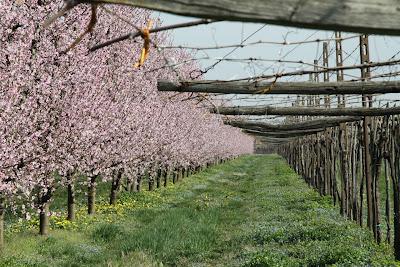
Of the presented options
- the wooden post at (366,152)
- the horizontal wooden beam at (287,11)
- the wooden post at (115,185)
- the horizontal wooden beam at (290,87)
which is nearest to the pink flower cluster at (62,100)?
the horizontal wooden beam at (290,87)

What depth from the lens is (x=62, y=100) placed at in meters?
13.6

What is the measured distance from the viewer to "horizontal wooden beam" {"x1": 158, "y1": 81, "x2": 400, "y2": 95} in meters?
7.47

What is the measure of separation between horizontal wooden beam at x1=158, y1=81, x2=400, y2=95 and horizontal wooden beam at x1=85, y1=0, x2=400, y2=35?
511 centimetres

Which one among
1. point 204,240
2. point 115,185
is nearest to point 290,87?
point 204,240

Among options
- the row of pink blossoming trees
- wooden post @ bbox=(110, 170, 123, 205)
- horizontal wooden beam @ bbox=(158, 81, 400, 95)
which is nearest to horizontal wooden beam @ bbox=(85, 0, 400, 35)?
the row of pink blossoming trees

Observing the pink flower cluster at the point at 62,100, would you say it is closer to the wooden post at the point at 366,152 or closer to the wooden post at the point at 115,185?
the wooden post at the point at 115,185

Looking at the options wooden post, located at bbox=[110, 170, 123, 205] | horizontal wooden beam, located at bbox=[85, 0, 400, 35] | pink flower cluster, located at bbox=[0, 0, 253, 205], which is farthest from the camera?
wooden post, located at bbox=[110, 170, 123, 205]

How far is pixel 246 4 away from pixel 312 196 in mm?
22344

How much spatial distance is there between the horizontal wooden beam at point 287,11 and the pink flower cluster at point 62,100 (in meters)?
3.86

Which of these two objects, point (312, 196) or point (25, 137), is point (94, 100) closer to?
point (25, 137)

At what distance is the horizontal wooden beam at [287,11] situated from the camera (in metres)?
2.17

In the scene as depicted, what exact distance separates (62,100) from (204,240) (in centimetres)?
563

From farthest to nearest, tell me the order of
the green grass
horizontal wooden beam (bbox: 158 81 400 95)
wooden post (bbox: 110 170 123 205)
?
wooden post (bbox: 110 170 123 205) → the green grass → horizontal wooden beam (bbox: 158 81 400 95)

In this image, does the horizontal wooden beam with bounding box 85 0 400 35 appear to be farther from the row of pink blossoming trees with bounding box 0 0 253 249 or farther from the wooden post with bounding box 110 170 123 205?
the wooden post with bounding box 110 170 123 205
